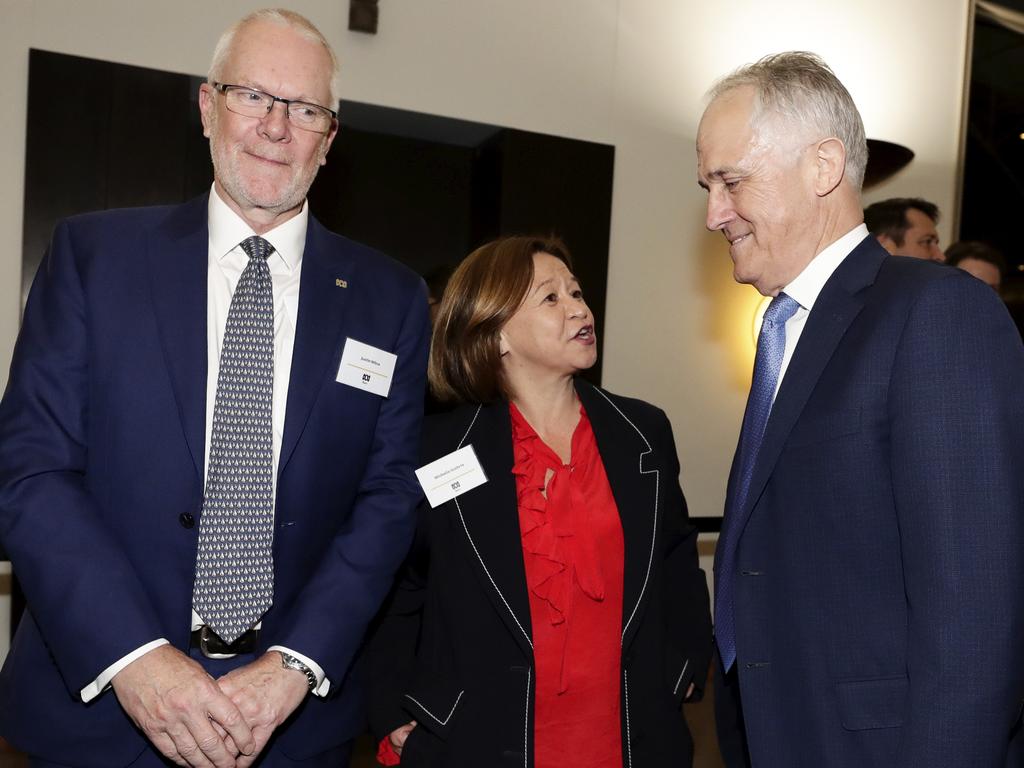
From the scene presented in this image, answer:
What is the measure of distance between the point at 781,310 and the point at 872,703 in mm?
656

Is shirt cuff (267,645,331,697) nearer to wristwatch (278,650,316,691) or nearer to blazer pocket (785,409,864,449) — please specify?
wristwatch (278,650,316,691)

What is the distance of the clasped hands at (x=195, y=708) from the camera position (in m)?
1.49

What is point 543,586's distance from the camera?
215 centimetres

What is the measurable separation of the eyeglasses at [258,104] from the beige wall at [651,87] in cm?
220

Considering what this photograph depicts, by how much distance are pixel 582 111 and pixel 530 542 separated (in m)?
2.99

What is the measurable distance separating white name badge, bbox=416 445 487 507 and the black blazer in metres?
0.03

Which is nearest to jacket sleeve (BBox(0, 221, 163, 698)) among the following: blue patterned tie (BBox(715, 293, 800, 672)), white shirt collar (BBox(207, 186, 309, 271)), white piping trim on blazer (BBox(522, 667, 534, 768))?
white shirt collar (BBox(207, 186, 309, 271))

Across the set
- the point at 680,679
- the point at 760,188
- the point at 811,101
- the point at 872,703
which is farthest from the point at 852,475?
the point at 680,679

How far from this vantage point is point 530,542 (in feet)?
7.16

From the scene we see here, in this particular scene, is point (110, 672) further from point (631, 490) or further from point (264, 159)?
point (631, 490)

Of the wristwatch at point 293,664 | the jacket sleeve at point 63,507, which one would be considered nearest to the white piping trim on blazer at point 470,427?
the wristwatch at point 293,664

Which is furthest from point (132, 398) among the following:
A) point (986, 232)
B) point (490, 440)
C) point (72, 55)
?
A: point (986, 232)

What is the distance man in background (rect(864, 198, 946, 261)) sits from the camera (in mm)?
4137

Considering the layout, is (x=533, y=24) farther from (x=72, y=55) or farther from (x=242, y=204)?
(x=242, y=204)
